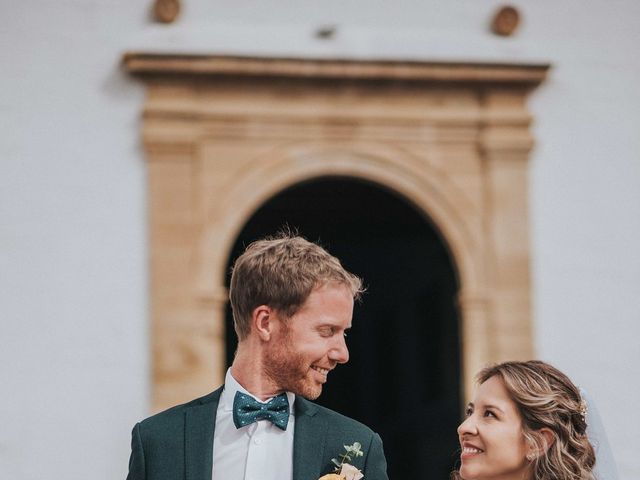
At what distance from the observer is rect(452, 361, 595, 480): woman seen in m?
3.91

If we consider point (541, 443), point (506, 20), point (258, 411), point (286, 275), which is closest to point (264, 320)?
point (286, 275)

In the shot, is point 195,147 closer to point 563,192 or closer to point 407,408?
point 563,192

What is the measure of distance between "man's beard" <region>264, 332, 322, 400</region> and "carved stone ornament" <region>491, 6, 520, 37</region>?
6.92m

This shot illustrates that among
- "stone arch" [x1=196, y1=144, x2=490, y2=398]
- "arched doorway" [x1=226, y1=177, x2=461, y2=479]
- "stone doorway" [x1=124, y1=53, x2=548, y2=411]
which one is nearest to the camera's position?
"stone doorway" [x1=124, y1=53, x2=548, y2=411]

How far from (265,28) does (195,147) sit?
108cm

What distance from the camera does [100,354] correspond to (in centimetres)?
941

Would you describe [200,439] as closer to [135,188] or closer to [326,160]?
[135,188]

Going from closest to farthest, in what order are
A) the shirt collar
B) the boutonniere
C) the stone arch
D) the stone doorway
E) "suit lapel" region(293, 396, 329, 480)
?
the boutonniere, "suit lapel" region(293, 396, 329, 480), the shirt collar, the stone doorway, the stone arch

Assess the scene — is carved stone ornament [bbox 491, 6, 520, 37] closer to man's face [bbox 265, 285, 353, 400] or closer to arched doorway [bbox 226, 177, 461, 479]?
arched doorway [bbox 226, 177, 461, 479]

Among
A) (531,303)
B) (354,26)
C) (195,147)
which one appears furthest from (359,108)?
(531,303)

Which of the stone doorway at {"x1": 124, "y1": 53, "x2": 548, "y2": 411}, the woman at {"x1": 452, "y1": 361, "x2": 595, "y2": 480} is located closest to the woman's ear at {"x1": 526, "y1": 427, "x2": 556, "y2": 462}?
the woman at {"x1": 452, "y1": 361, "x2": 595, "y2": 480}

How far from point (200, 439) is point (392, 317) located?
16.8 meters

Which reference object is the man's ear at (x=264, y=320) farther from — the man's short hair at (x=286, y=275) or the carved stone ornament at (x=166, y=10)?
the carved stone ornament at (x=166, y=10)

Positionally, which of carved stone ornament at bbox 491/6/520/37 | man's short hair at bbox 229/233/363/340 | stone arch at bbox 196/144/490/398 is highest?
carved stone ornament at bbox 491/6/520/37
